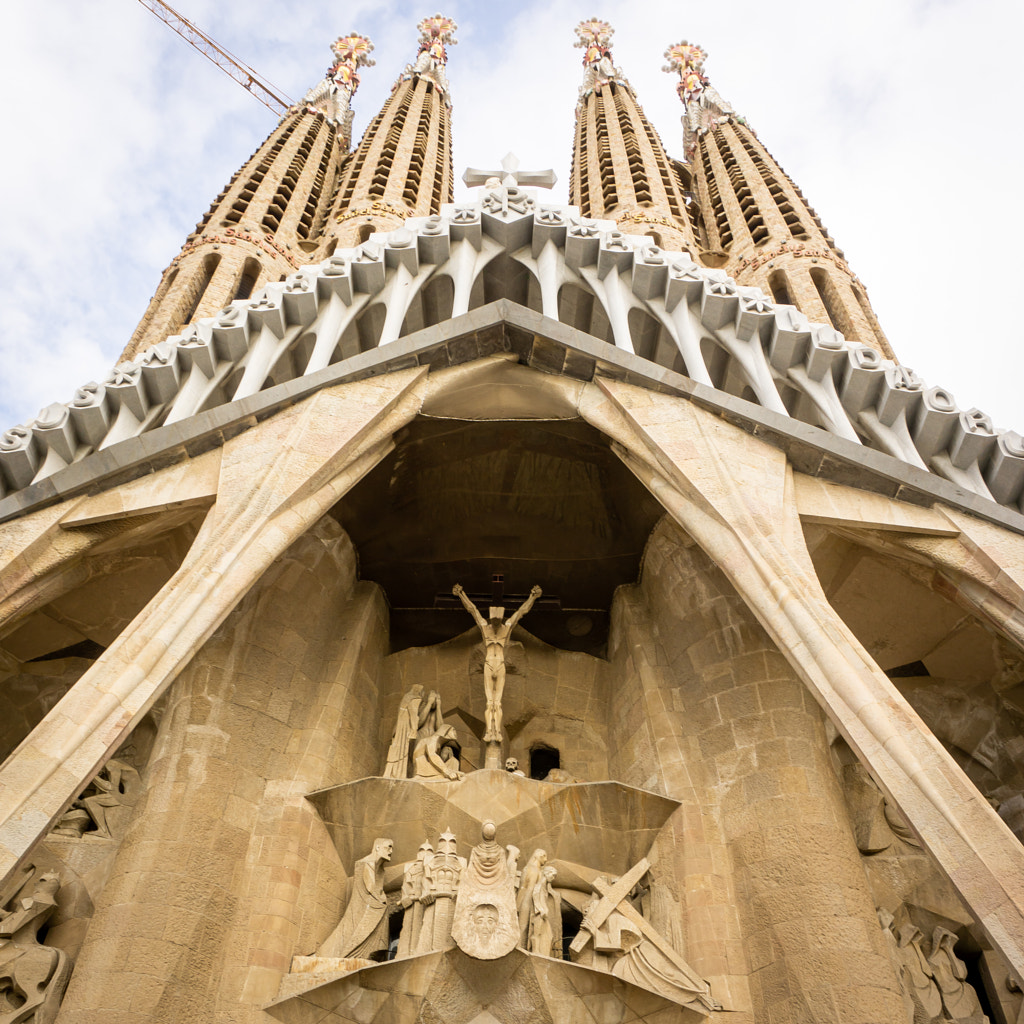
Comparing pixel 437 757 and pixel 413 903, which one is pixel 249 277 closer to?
pixel 437 757

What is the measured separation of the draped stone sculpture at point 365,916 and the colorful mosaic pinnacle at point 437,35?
25.2m

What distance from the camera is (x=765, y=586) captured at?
6.11 meters

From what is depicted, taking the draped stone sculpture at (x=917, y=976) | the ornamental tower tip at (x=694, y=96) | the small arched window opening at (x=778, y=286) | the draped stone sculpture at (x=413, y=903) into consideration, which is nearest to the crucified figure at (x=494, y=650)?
the draped stone sculpture at (x=413, y=903)

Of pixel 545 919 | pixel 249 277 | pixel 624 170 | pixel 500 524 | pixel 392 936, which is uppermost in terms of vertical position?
pixel 624 170

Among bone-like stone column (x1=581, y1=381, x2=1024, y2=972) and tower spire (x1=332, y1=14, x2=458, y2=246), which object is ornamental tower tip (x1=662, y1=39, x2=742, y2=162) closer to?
tower spire (x1=332, y1=14, x2=458, y2=246)

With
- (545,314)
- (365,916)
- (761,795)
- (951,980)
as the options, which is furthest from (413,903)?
(545,314)

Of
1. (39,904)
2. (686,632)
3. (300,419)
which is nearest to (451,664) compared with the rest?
(686,632)

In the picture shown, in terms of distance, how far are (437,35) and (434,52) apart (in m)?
0.96

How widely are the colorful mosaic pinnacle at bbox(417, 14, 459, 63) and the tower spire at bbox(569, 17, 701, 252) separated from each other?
426 cm

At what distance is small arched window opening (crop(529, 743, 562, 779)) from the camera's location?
9125 mm

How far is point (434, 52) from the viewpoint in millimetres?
28016

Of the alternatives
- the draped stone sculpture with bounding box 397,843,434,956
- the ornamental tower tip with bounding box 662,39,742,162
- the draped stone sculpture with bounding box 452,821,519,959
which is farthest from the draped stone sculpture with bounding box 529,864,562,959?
the ornamental tower tip with bounding box 662,39,742,162

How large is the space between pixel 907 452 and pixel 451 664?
14.5ft

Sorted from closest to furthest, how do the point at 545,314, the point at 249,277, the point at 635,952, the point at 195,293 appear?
the point at 635,952 < the point at 545,314 < the point at 195,293 < the point at 249,277
